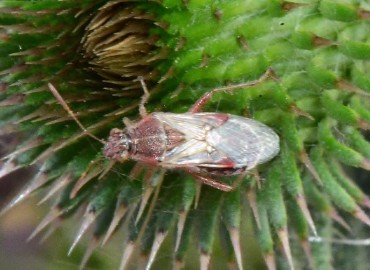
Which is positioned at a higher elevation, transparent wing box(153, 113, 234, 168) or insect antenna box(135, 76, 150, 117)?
insect antenna box(135, 76, 150, 117)

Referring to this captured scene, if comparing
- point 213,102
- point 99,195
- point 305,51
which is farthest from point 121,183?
point 305,51

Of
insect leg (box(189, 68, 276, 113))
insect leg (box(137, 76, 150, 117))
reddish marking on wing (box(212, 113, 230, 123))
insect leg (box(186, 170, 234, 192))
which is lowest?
insect leg (box(186, 170, 234, 192))

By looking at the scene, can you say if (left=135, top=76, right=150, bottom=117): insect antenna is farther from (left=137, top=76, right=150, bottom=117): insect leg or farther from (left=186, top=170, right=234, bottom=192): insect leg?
(left=186, top=170, right=234, bottom=192): insect leg

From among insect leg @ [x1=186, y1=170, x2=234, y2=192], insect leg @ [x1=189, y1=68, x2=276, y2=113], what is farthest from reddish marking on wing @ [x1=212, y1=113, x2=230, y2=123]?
insect leg @ [x1=186, y1=170, x2=234, y2=192]

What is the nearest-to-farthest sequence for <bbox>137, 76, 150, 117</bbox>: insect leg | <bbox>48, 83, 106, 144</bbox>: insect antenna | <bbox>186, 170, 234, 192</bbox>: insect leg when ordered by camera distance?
<bbox>137, 76, 150, 117</bbox>: insect leg < <bbox>48, 83, 106, 144</bbox>: insect antenna < <bbox>186, 170, 234, 192</bbox>: insect leg

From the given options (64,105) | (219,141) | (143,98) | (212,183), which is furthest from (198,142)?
(64,105)

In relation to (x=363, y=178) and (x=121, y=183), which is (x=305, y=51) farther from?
(x=363, y=178)

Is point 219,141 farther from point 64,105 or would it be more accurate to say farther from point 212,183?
point 64,105

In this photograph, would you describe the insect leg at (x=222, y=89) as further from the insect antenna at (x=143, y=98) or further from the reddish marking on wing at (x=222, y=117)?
the insect antenna at (x=143, y=98)
